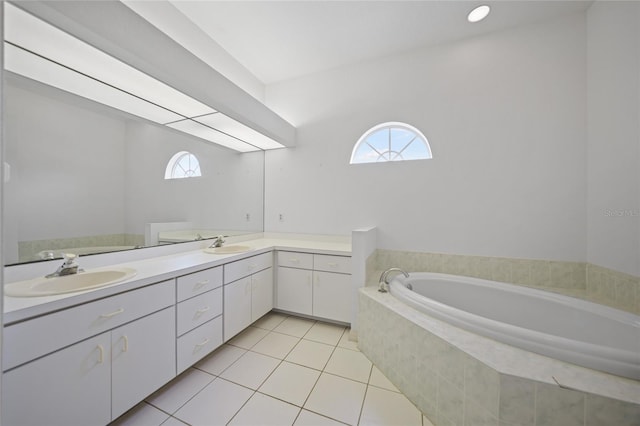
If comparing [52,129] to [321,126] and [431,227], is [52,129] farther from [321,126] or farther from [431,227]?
[431,227]

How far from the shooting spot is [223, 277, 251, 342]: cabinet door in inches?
67.5

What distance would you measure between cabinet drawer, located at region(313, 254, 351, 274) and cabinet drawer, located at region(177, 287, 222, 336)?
89cm

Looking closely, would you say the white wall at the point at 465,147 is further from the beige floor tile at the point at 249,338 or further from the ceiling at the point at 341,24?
the beige floor tile at the point at 249,338

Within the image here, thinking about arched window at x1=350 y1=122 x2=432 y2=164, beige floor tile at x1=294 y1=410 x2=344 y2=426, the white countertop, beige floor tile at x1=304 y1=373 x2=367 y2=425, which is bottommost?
beige floor tile at x1=304 y1=373 x2=367 y2=425

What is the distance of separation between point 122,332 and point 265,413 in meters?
0.88

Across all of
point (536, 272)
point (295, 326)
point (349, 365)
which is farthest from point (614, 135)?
point (295, 326)

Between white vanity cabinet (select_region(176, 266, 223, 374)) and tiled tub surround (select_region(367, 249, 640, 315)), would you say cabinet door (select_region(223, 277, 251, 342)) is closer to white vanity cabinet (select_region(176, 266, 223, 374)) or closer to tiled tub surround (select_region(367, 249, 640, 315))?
white vanity cabinet (select_region(176, 266, 223, 374))

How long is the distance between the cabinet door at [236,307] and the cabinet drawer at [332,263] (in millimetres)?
656

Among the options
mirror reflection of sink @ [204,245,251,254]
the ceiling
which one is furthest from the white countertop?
the ceiling

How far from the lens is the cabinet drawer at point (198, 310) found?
53.8 inches

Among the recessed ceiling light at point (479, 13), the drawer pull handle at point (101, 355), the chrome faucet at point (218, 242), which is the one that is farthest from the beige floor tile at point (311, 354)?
the recessed ceiling light at point (479, 13)

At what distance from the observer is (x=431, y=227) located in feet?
7.09

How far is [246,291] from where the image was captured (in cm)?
193

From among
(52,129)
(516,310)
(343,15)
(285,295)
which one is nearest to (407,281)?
(516,310)
